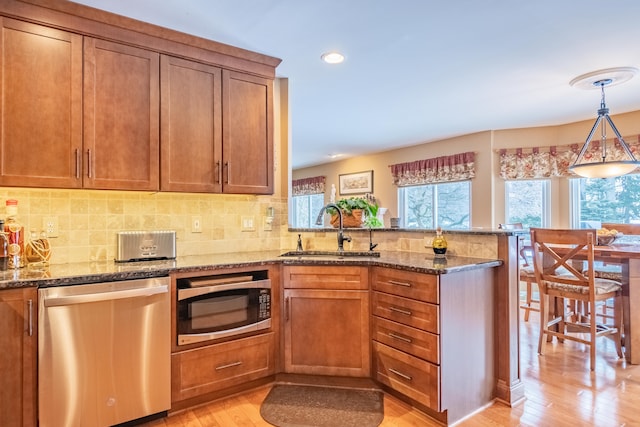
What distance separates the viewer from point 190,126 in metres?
2.53

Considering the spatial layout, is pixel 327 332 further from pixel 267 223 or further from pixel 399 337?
pixel 267 223

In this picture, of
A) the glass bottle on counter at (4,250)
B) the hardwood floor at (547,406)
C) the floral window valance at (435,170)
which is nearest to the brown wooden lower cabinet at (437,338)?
the hardwood floor at (547,406)

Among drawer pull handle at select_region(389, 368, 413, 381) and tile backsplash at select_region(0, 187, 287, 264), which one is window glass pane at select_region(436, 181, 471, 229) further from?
drawer pull handle at select_region(389, 368, 413, 381)

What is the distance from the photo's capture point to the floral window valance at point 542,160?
465 cm

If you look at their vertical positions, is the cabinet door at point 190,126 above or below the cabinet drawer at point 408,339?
above

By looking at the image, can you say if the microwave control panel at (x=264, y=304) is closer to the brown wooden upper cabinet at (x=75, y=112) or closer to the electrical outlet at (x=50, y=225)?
the brown wooden upper cabinet at (x=75, y=112)

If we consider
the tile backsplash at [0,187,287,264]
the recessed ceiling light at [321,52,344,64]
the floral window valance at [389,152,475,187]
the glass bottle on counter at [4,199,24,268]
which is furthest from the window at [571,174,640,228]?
the glass bottle on counter at [4,199,24,268]

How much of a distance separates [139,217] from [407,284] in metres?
1.83

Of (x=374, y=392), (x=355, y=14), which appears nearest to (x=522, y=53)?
→ (x=355, y=14)

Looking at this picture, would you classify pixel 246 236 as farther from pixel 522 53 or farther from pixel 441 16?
pixel 522 53

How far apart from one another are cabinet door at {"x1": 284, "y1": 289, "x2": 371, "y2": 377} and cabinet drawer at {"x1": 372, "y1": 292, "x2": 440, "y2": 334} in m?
0.10

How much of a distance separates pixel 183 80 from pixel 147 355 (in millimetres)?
1731

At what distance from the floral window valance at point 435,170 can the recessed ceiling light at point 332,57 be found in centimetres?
334

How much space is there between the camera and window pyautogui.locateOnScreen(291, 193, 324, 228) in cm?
909
